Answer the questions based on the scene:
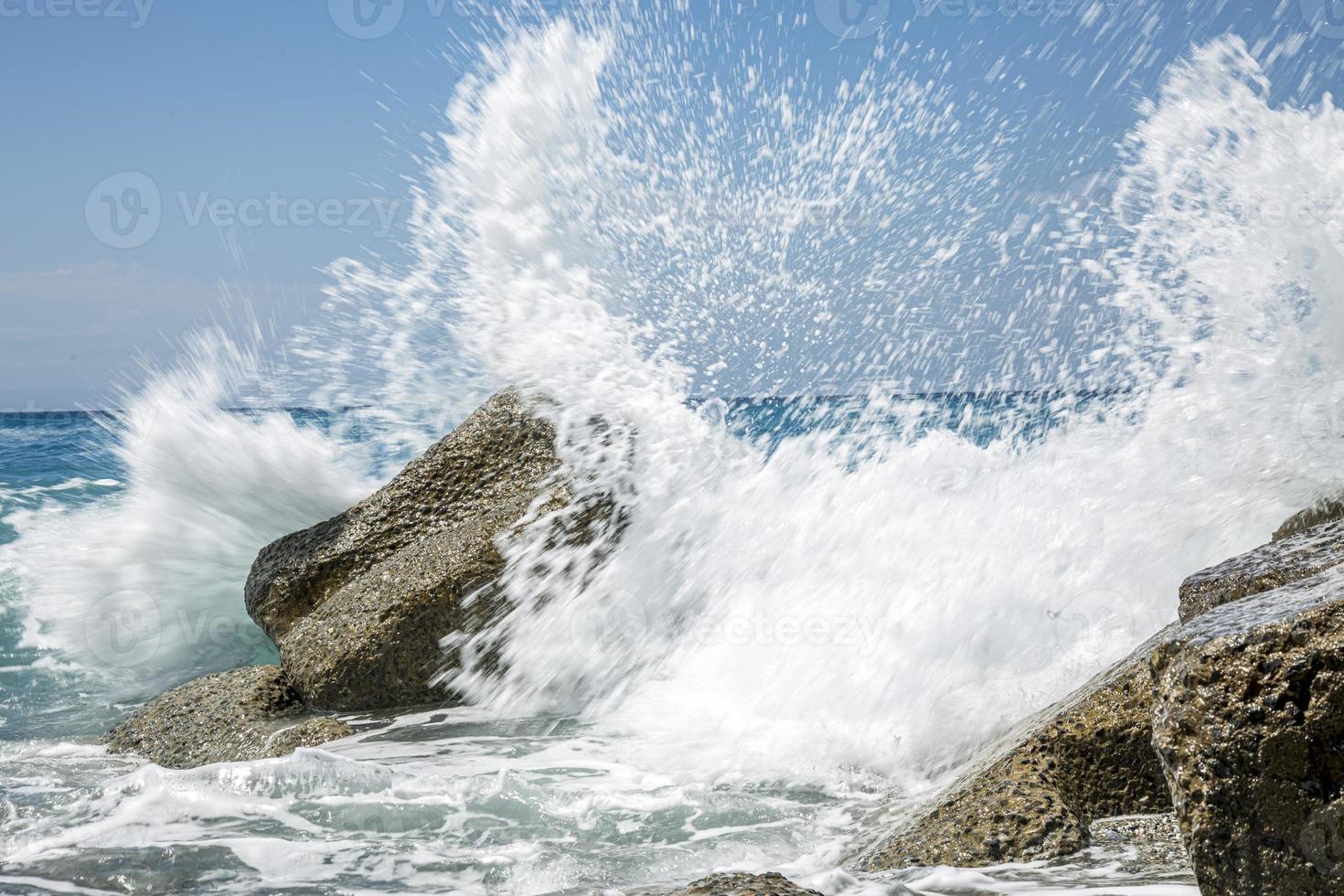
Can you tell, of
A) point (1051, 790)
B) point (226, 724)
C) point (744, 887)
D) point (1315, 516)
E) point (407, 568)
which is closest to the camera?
point (744, 887)

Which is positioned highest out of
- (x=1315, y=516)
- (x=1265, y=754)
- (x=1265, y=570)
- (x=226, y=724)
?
(x=1315, y=516)

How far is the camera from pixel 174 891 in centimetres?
236

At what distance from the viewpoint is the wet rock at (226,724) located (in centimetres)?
400

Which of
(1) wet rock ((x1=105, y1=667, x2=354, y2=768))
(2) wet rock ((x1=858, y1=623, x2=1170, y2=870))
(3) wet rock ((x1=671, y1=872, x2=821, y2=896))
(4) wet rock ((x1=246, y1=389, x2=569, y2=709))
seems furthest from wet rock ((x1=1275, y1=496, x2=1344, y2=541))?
(1) wet rock ((x1=105, y1=667, x2=354, y2=768))

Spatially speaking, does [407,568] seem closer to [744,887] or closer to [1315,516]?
Answer: [744,887]

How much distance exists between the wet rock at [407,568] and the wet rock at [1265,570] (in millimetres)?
2828

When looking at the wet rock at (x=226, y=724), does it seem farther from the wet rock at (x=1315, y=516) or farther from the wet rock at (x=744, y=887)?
the wet rock at (x=1315, y=516)

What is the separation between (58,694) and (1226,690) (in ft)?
18.4

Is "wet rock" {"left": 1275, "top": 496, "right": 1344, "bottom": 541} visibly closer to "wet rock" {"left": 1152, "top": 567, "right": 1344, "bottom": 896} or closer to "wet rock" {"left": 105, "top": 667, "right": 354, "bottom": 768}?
"wet rock" {"left": 1152, "top": 567, "right": 1344, "bottom": 896}

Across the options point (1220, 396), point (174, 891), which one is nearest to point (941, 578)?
point (1220, 396)

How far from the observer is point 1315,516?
12.9 ft

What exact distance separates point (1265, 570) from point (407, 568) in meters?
3.35

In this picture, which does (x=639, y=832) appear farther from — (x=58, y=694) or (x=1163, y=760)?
(x=58, y=694)

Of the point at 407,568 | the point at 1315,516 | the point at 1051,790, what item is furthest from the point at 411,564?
the point at 1315,516
